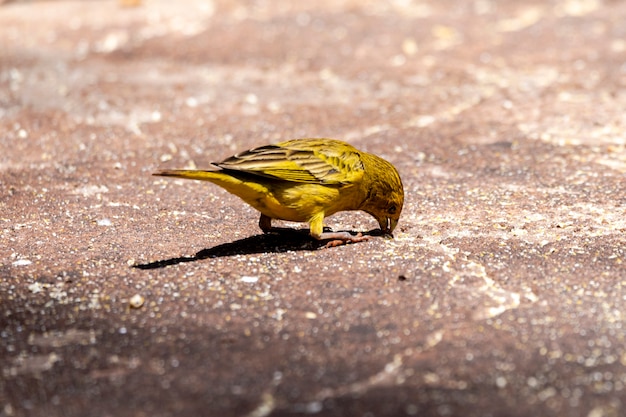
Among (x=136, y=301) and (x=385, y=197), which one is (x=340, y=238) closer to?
(x=385, y=197)

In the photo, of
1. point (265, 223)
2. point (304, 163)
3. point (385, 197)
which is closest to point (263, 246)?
point (265, 223)

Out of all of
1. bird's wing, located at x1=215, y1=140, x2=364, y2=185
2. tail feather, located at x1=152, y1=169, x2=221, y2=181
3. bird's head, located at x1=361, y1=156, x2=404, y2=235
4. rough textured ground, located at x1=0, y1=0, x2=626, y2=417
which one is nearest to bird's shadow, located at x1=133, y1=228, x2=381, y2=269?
rough textured ground, located at x1=0, y1=0, x2=626, y2=417

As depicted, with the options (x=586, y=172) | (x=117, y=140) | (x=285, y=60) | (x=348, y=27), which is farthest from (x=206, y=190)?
(x=348, y=27)

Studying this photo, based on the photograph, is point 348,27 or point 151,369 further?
point 348,27

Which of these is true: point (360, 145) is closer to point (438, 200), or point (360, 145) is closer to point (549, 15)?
point (438, 200)

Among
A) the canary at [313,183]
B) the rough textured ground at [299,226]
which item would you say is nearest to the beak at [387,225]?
the canary at [313,183]

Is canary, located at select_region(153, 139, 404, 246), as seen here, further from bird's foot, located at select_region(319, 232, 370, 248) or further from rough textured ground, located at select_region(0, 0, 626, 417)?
rough textured ground, located at select_region(0, 0, 626, 417)
